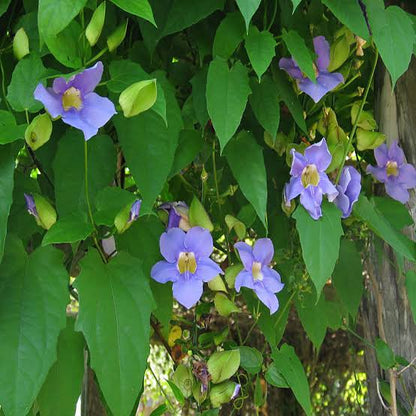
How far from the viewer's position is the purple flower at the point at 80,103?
65 centimetres

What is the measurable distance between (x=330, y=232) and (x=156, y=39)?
1.00ft

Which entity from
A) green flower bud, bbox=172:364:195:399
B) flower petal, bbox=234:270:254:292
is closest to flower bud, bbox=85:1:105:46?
flower petal, bbox=234:270:254:292

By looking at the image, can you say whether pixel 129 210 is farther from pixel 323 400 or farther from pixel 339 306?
pixel 323 400

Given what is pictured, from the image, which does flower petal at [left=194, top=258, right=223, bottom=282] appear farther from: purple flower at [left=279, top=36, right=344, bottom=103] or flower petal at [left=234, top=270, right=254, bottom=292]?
purple flower at [left=279, top=36, right=344, bottom=103]

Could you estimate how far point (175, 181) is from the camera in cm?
102

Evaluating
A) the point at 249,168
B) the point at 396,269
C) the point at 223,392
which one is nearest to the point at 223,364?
the point at 223,392

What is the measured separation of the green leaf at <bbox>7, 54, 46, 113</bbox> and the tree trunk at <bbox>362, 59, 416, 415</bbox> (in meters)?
0.59

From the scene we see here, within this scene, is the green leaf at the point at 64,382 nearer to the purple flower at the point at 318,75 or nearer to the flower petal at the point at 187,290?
the flower petal at the point at 187,290

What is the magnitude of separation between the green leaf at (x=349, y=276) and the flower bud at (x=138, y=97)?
45 centimetres

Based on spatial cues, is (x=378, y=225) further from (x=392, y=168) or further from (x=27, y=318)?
(x=27, y=318)

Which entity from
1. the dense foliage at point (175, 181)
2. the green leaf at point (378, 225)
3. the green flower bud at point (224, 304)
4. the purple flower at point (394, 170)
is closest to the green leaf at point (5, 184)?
the dense foliage at point (175, 181)

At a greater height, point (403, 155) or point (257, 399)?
point (403, 155)

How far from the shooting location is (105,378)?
0.66m

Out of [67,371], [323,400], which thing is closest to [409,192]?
[67,371]
